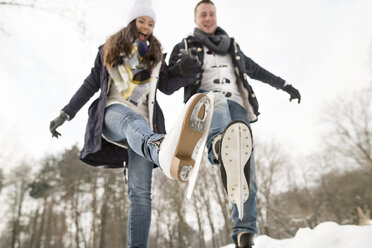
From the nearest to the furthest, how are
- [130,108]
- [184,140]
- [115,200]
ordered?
1. [184,140]
2. [130,108]
3. [115,200]

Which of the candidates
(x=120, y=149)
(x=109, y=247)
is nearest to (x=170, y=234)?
(x=109, y=247)

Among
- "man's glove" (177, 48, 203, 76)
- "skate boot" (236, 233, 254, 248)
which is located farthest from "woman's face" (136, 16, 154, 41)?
"skate boot" (236, 233, 254, 248)

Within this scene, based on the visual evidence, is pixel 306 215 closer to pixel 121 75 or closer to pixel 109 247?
→ pixel 109 247

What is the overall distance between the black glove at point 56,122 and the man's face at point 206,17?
1658 mm

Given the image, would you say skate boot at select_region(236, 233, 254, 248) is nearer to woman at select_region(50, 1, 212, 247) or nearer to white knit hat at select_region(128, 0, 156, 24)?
woman at select_region(50, 1, 212, 247)

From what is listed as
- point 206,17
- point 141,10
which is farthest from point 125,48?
point 206,17

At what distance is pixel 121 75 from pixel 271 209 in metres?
21.4

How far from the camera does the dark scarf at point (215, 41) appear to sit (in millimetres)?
2559

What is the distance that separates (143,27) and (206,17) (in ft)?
2.50

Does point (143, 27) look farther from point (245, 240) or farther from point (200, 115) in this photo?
point (245, 240)

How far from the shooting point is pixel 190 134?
1.18m

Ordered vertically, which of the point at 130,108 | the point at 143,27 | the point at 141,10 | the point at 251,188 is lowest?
the point at 251,188

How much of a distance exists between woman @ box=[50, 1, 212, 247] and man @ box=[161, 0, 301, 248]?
0.93 ft

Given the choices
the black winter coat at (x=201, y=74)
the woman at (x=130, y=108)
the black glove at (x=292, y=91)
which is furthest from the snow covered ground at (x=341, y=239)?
the woman at (x=130, y=108)
